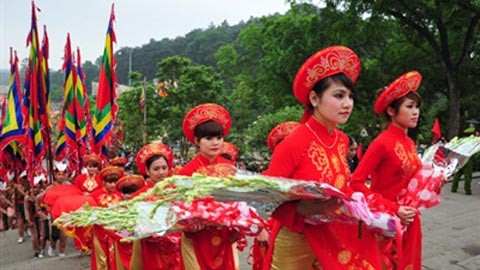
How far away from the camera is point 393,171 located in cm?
343

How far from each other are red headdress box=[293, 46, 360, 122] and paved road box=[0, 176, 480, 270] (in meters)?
3.35

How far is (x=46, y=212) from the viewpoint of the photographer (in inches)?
300

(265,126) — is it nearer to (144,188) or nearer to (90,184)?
(90,184)

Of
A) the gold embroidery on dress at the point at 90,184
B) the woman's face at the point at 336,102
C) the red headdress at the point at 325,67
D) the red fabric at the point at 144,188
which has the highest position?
the red headdress at the point at 325,67

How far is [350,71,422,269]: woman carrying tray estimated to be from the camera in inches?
130

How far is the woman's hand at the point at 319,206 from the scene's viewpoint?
2.30 metres

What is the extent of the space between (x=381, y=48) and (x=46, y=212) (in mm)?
18241

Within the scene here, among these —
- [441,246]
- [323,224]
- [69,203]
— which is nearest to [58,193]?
[69,203]

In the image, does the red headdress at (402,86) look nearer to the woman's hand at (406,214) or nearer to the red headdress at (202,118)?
the woman's hand at (406,214)

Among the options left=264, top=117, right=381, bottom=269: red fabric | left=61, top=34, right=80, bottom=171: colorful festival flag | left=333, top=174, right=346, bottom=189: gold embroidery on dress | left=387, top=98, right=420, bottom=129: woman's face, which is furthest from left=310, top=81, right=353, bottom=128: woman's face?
left=61, top=34, right=80, bottom=171: colorful festival flag

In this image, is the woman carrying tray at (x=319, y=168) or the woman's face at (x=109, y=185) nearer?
the woman carrying tray at (x=319, y=168)

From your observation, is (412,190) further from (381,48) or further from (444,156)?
(381,48)

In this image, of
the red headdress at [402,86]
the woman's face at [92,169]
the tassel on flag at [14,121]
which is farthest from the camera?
the tassel on flag at [14,121]

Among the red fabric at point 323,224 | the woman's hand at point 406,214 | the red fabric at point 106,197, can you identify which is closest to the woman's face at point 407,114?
the woman's hand at point 406,214
